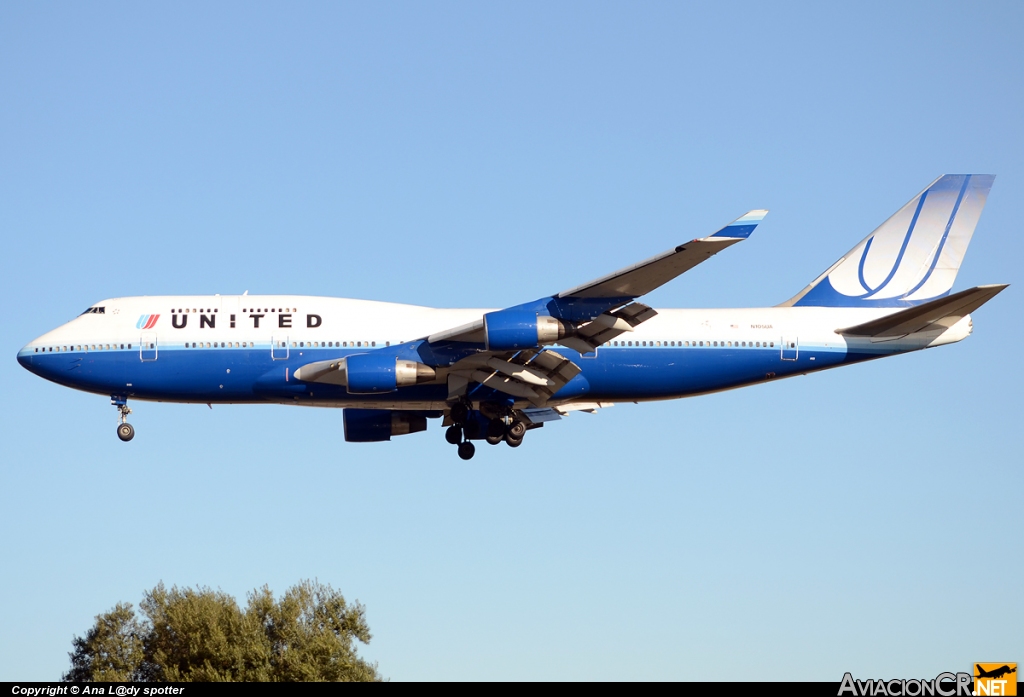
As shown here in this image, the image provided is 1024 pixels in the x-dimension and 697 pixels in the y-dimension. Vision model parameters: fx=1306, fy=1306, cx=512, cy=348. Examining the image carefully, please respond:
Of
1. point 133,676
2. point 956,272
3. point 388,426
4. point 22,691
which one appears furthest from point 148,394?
point 956,272

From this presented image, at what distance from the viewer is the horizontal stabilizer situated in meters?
41.5

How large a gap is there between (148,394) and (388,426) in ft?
28.5

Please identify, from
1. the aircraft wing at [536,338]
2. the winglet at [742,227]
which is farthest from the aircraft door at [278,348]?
the winglet at [742,227]

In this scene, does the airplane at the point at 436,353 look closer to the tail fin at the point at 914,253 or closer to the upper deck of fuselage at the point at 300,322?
the upper deck of fuselage at the point at 300,322

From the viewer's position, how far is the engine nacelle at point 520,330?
1545 inches

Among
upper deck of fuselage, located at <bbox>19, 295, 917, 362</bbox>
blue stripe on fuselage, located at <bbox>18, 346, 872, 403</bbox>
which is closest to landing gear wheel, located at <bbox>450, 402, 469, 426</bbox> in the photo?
blue stripe on fuselage, located at <bbox>18, 346, 872, 403</bbox>

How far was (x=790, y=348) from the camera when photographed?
44375mm

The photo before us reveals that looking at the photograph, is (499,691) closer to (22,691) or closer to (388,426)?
(22,691)

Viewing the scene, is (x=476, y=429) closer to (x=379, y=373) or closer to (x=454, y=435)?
(x=454, y=435)

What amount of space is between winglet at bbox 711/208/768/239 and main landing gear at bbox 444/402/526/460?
37.6 feet

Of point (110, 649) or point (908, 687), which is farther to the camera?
point (110, 649)

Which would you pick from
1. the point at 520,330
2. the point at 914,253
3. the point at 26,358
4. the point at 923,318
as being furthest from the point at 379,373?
the point at 914,253

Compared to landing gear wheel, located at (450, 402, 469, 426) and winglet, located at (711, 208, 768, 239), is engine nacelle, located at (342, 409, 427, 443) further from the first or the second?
winglet, located at (711, 208, 768, 239)

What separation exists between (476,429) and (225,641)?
12.1 meters
